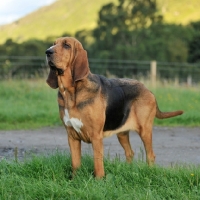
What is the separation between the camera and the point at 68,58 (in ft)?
17.6

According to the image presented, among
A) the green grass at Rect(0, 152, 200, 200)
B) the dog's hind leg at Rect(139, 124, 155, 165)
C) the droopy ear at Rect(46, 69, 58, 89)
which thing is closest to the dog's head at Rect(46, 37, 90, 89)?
the droopy ear at Rect(46, 69, 58, 89)

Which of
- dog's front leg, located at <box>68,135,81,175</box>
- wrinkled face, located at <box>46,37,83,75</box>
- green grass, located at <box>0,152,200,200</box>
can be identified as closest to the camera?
green grass, located at <box>0,152,200,200</box>

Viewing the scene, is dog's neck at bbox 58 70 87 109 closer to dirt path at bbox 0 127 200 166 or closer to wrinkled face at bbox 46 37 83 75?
wrinkled face at bbox 46 37 83 75

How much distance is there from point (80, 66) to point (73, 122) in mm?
668

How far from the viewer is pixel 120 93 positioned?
6.02m

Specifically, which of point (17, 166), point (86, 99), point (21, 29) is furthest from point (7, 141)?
point (21, 29)

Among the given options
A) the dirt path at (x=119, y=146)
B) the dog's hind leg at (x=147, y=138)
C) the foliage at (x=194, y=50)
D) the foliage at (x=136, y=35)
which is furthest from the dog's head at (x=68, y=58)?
the foliage at (x=194, y=50)

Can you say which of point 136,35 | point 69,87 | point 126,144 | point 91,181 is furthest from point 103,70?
point 136,35

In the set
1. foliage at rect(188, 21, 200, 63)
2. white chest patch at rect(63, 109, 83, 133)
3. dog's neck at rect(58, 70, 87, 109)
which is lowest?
foliage at rect(188, 21, 200, 63)

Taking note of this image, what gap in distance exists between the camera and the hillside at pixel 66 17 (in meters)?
132

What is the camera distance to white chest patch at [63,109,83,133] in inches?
214

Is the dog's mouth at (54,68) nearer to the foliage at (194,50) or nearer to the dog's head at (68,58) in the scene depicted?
the dog's head at (68,58)

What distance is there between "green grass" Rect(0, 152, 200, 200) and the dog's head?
1.13 m

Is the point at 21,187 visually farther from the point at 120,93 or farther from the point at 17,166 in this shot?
the point at 120,93
